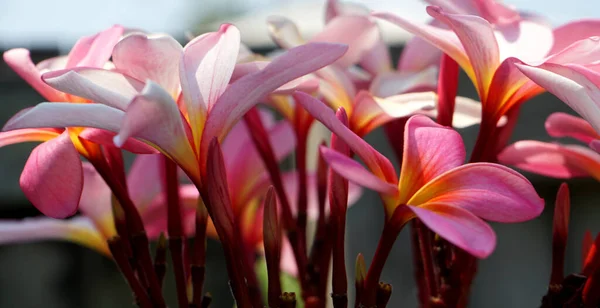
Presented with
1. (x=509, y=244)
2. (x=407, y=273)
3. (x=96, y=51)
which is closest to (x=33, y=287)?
(x=407, y=273)

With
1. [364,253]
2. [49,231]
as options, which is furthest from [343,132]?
[364,253]

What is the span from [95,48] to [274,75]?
0.11 m

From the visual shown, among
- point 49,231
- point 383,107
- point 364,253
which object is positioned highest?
point 383,107

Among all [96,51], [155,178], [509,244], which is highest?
[96,51]

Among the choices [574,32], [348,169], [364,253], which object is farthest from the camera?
[364,253]

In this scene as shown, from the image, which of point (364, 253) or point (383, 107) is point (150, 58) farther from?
point (364, 253)

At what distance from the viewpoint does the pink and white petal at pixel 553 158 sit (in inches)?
15.3

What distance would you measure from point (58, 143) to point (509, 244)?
138 cm

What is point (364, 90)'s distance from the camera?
0.41 m

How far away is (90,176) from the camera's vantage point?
0.44m

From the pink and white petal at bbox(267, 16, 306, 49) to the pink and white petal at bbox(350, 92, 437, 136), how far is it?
0.25 feet

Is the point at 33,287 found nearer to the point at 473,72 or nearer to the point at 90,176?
the point at 90,176

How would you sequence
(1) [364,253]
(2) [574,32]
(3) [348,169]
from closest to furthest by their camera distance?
(3) [348,169]
(2) [574,32]
(1) [364,253]

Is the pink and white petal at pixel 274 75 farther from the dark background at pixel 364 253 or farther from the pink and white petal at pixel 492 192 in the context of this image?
the dark background at pixel 364 253
